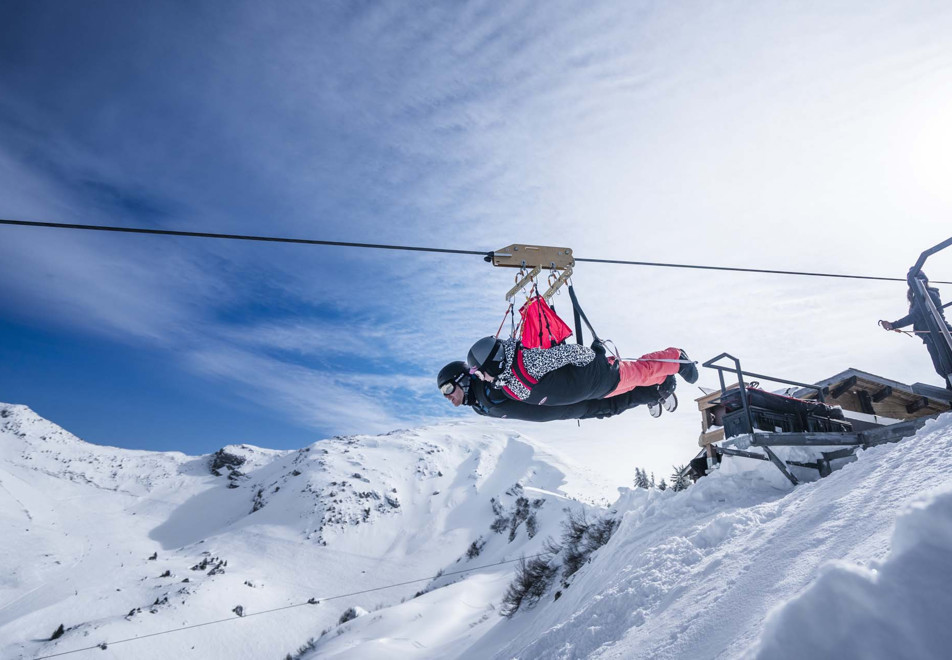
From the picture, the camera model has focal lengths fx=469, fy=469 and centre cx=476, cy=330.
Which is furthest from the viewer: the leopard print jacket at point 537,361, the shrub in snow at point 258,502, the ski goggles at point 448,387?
the shrub in snow at point 258,502

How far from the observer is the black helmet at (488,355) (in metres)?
5.47

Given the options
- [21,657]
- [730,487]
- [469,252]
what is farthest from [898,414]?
[21,657]

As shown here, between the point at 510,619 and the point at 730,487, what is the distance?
9.25 meters

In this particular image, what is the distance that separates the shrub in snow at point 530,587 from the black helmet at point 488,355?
11244 mm

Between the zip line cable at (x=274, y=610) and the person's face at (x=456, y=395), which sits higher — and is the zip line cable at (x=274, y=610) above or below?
below

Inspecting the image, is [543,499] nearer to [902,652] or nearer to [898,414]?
[898,414]

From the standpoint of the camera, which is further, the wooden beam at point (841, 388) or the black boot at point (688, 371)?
the wooden beam at point (841, 388)

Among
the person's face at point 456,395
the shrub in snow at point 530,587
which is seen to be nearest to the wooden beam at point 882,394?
the shrub in snow at point 530,587

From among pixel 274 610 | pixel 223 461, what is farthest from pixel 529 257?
pixel 223 461

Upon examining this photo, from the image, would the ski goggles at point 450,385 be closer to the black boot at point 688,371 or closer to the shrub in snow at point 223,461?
the black boot at point 688,371

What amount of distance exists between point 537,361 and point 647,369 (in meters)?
1.70

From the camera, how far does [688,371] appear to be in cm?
642

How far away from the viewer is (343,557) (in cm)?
4997

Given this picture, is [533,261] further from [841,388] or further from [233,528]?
[233,528]
